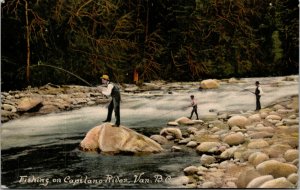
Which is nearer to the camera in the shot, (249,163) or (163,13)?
(249,163)

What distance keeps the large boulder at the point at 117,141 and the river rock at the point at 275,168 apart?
547 mm

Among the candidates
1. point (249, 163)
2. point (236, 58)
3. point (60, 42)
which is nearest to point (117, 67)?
point (60, 42)

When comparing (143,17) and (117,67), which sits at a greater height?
(143,17)

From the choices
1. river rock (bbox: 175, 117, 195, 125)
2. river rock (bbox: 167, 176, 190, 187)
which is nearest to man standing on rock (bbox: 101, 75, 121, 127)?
river rock (bbox: 175, 117, 195, 125)

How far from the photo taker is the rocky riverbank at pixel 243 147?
2.92 metres

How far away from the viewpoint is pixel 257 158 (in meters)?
2.95

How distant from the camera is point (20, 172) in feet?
9.95

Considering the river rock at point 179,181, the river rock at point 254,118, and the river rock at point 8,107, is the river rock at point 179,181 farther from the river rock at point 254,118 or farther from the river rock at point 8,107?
the river rock at point 8,107

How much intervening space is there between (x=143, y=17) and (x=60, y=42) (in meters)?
0.49

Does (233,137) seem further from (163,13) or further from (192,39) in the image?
(163,13)

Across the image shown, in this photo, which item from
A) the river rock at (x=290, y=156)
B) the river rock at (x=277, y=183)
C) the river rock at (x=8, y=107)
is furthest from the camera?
the river rock at (x=8, y=107)

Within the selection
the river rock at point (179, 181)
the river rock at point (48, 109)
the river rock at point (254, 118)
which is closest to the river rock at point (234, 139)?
the river rock at point (254, 118)

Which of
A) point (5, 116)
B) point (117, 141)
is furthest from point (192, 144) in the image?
point (5, 116)

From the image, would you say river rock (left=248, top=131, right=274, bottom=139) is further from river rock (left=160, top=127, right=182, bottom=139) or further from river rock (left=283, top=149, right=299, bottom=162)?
river rock (left=160, top=127, right=182, bottom=139)
